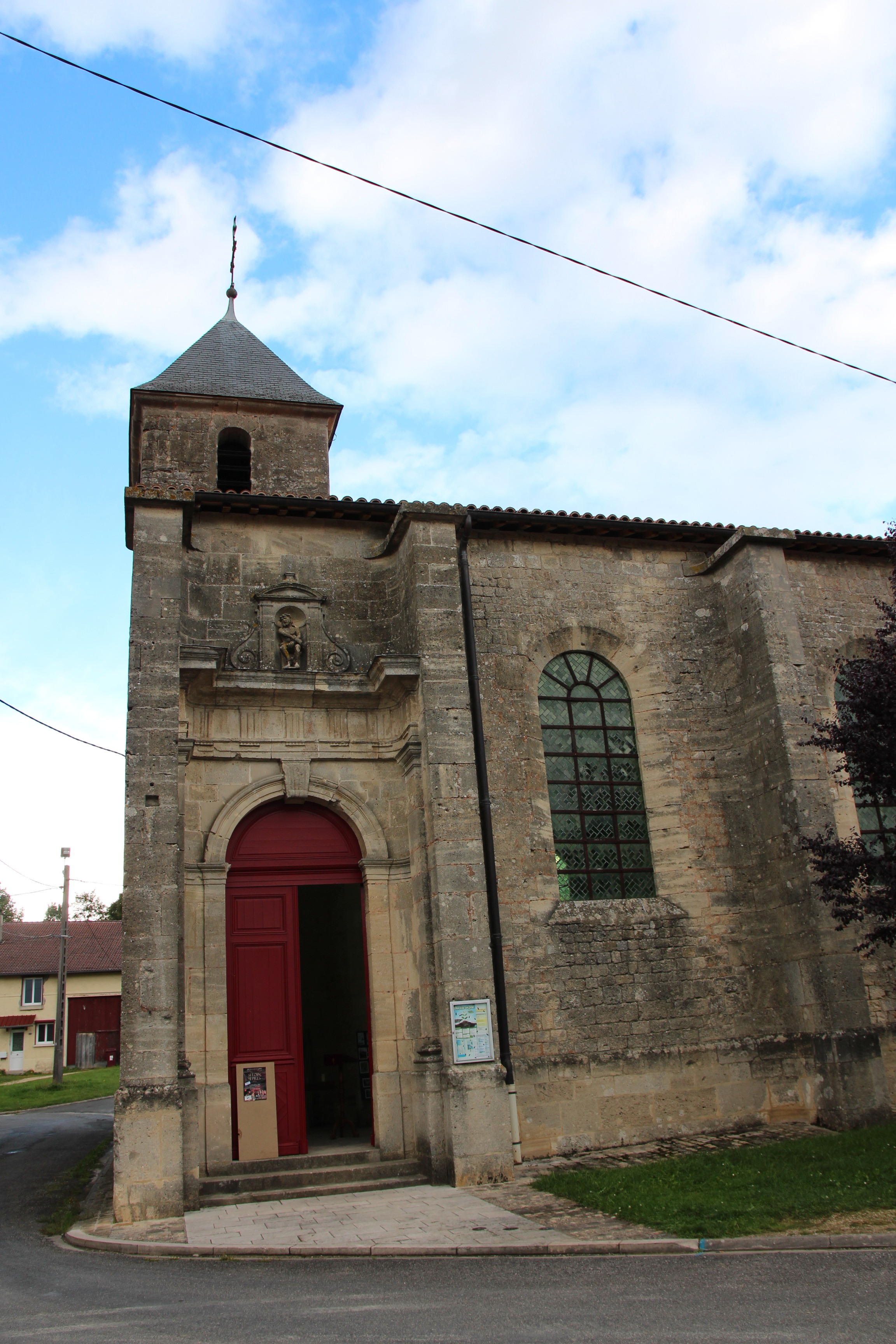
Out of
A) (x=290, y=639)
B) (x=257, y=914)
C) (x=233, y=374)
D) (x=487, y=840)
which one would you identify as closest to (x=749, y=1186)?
(x=487, y=840)

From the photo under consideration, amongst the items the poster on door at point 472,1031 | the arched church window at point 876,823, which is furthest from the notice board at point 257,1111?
the arched church window at point 876,823

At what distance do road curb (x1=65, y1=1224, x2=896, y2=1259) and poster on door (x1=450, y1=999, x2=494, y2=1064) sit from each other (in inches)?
94.1

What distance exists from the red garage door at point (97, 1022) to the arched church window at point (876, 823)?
29.4m

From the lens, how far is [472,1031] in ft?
28.4

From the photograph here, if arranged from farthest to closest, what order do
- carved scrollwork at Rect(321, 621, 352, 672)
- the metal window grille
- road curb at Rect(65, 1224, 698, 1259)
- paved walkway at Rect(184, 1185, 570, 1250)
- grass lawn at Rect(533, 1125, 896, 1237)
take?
the metal window grille
carved scrollwork at Rect(321, 621, 352, 672)
paved walkway at Rect(184, 1185, 570, 1250)
grass lawn at Rect(533, 1125, 896, 1237)
road curb at Rect(65, 1224, 698, 1259)

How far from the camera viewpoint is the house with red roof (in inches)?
1261

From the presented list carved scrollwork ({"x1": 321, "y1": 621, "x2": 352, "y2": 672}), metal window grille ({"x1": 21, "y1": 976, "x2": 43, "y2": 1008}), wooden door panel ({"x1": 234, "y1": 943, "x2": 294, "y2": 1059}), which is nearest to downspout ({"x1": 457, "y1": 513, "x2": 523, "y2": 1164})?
carved scrollwork ({"x1": 321, "y1": 621, "x2": 352, "y2": 672})

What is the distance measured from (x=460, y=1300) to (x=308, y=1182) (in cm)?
396

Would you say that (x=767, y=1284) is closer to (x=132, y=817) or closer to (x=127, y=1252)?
(x=127, y=1252)

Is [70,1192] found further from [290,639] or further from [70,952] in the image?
[70,952]

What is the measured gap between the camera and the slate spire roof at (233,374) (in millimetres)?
14102

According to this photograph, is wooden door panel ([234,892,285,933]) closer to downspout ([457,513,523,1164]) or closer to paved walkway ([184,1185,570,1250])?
downspout ([457,513,523,1164])

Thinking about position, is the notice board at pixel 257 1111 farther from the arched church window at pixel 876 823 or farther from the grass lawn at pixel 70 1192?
the arched church window at pixel 876 823

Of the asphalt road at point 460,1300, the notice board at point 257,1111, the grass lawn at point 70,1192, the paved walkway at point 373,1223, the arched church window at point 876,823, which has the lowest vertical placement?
the grass lawn at point 70,1192
